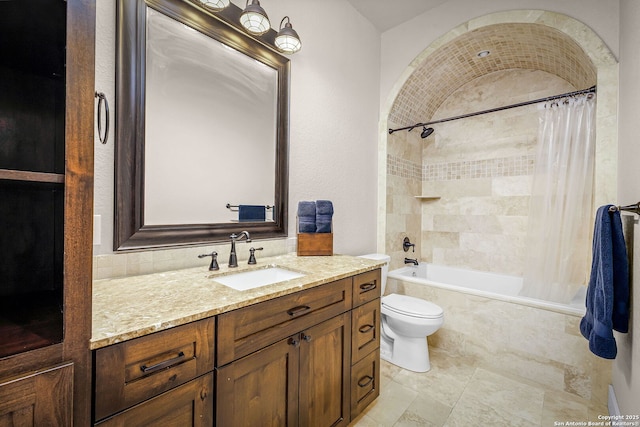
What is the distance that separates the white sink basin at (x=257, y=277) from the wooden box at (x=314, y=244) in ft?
1.00

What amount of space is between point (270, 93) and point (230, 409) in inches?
65.4

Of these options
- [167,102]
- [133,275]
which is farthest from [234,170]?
[133,275]

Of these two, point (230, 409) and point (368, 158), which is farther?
point (368, 158)

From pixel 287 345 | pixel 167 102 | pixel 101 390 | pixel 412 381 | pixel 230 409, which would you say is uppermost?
pixel 167 102

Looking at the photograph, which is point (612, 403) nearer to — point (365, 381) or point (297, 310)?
point (365, 381)

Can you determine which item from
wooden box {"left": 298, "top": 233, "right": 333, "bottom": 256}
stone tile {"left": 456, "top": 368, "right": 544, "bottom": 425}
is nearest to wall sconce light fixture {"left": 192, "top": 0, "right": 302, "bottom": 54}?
Answer: wooden box {"left": 298, "top": 233, "right": 333, "bottom": 256}

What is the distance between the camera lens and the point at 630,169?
1359 millimetres

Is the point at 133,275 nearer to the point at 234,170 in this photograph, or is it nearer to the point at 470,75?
the point at 234,170

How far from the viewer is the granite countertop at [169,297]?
2.38ft

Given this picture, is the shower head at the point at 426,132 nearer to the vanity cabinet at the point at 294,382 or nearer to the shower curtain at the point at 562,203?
the shower curtain at the point at 562,203

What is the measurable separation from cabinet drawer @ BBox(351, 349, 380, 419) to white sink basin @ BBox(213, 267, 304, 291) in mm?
600

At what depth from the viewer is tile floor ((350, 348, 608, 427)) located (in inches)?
62.1

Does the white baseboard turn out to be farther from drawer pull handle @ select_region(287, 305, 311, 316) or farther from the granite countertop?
drawer pull handle @ select_region(287, 305, 311, 316)

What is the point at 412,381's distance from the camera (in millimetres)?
1933
